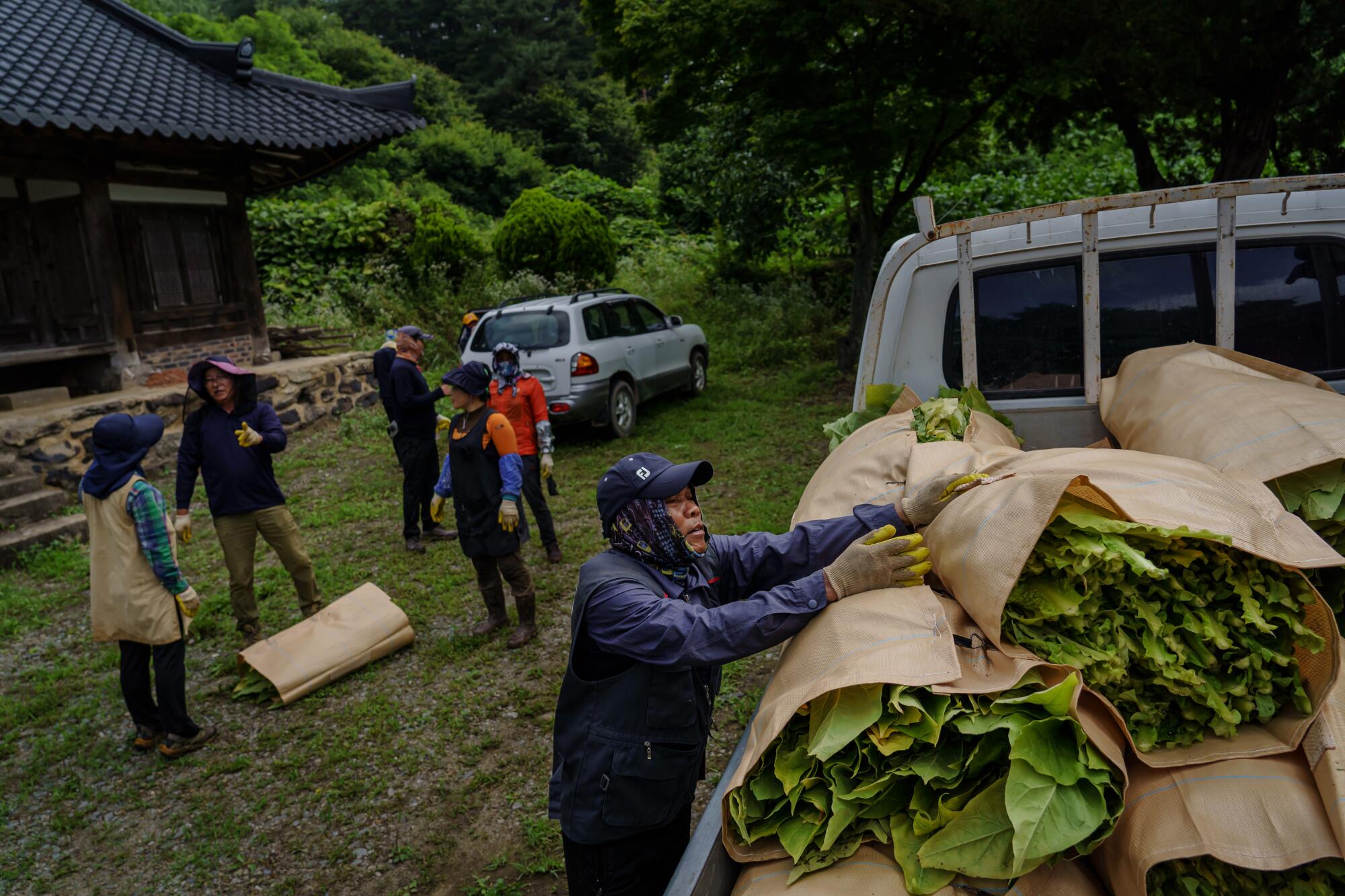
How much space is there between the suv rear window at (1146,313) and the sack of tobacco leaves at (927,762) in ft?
6.32

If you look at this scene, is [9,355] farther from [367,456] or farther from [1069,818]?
[1069,818]

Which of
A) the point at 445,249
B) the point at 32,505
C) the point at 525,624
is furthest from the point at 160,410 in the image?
the point at 445,249

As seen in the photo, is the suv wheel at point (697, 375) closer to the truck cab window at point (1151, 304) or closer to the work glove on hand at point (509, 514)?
the work glove on hand at point (509, 514)

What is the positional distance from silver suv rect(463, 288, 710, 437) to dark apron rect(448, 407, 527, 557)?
419 cm

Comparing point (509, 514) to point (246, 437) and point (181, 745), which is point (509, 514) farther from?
point (181, 745)

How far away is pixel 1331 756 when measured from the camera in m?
1.54

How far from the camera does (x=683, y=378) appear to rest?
467 inches

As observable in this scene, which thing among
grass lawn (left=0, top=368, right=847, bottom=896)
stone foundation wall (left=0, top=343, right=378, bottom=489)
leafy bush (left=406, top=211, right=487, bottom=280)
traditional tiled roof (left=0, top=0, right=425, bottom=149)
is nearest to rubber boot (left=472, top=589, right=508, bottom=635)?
grass lawn (left=0, top=368, right=847, bottom=896)

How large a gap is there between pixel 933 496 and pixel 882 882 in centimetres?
101

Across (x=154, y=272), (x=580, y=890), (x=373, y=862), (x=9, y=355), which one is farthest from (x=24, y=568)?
(x=580, y=890)

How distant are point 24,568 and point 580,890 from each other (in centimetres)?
726

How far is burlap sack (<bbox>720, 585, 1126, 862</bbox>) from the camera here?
1.66m

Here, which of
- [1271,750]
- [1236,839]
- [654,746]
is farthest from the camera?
[654,746]

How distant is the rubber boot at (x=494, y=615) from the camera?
18.2 feet
